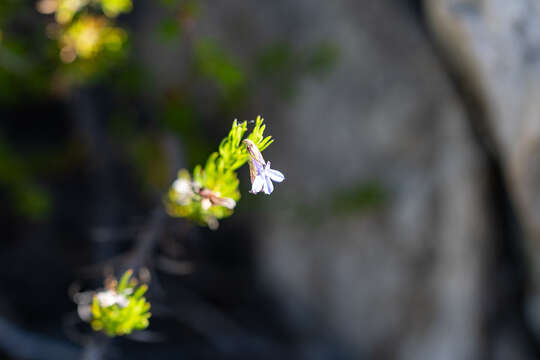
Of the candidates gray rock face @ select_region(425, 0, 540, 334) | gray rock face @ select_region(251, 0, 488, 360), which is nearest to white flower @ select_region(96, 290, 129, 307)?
gray rock face @ select_region(425, 0, 540, 334)

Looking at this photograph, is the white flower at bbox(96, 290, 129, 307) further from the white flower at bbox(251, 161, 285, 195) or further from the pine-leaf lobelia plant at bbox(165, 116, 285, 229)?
the white flower at bbox(251, 161, 285, 195)

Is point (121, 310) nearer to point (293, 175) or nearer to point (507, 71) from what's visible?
point (507, 71)

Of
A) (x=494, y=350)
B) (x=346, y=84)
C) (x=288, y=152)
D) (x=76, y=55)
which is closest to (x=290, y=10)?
(x=346, y=84)

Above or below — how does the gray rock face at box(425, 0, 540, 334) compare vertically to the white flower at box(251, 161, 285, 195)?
above

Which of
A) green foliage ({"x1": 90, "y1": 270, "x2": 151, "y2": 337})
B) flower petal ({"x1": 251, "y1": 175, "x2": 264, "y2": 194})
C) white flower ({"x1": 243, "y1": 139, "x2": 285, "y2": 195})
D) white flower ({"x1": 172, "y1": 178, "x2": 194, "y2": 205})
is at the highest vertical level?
white flower ({"x1": 172, "y1": 178, "x2": 194, "y2": 205})

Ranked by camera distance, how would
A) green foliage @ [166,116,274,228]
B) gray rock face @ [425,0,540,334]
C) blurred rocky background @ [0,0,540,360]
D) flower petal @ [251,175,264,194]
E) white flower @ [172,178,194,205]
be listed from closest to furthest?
flower petal @ [251,175,264,194], green foliage @ [166,116,274,228], white flower @ [172,178,194,205], gray rock face @ [425,0,540,334], blurred rocky background @ [0,0,540,360]

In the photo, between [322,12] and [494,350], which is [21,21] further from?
[494,350]

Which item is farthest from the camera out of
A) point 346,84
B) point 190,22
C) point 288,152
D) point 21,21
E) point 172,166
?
point 288,152

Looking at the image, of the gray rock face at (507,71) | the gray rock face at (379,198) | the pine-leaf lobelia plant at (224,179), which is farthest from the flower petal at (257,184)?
the gray rock face at (379,198)
